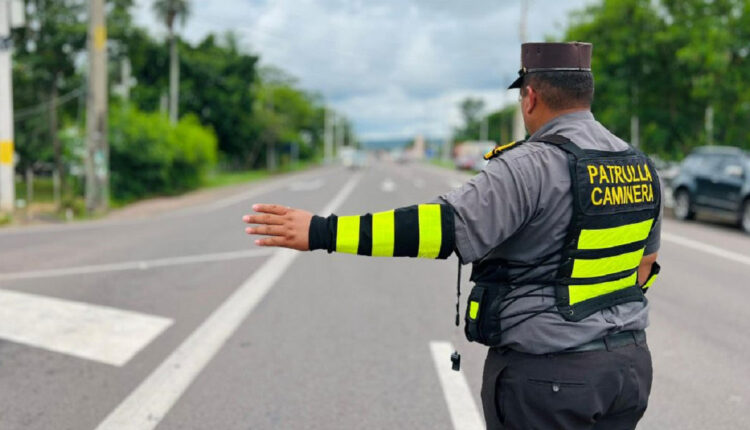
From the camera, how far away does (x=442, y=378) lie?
5035mm

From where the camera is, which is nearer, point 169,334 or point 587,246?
point 587,246

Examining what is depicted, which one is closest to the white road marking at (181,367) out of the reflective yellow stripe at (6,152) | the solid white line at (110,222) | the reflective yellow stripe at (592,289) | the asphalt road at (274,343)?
the asphalt road at (274,343)

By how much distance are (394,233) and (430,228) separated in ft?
0.36

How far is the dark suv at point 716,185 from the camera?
15.1 metres

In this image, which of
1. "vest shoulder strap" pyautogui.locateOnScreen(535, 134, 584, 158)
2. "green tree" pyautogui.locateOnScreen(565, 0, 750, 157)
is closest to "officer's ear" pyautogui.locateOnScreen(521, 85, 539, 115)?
"vest shoulder strap" pyautogui.locateOnScreen(535, 134, 584, 158)

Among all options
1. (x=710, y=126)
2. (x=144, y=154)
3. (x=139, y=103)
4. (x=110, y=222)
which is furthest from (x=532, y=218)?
(x=139, y=103)

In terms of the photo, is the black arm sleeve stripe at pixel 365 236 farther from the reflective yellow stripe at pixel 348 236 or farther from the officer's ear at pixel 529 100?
the officer's ear at pixel 529 100

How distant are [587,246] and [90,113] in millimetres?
18768

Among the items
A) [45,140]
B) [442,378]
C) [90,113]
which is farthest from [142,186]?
[442,378]

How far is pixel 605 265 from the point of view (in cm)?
225

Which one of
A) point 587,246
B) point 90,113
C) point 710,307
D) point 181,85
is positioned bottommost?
point 710,307

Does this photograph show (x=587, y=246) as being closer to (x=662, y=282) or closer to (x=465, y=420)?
(x=465, y=420)

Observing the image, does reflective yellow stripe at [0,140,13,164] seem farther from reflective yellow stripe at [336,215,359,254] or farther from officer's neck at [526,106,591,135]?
officer's neck at [526,106,591,135]

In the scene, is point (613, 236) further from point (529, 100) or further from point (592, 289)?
point (529, 100)
